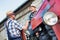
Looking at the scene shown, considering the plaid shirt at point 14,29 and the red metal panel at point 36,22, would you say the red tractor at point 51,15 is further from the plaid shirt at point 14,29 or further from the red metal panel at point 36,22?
the plaid shirt at point 14,29

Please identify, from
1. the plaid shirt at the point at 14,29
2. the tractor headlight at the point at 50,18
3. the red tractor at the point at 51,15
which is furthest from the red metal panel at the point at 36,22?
the plaid shirt at the point at 14,29

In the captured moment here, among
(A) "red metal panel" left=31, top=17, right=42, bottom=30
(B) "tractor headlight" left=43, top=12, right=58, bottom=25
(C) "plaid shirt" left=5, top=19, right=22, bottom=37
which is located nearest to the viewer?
(B) "tractor headlight" left=43, top=12, right=58, bottom=25

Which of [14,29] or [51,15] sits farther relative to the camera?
[14,29]

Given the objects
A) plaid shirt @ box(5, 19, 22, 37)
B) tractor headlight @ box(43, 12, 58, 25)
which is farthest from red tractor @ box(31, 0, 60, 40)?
plaid shirt @ box(5, 19, 22, 37)

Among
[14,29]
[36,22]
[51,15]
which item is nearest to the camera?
[51,15]

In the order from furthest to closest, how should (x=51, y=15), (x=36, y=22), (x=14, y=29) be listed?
(x=14, y=29) < (x=36, y=22) < (x=51, y=15)

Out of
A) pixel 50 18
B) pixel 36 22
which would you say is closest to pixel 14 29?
pixel 36 22

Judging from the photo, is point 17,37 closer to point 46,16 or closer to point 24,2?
point 46,16

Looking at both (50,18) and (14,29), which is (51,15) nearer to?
(50,18)

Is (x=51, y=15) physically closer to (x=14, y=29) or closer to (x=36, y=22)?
(x=36, y=22)

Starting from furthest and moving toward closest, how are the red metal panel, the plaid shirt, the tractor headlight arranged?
the plaid shirt, the red metal panel, the tractor headlight

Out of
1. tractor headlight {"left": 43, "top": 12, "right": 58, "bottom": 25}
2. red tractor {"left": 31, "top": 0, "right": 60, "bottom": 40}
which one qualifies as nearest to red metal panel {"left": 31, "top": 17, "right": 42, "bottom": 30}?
red tractor {"left": 31, "top": 0, "right": 60, "bottom": 40}

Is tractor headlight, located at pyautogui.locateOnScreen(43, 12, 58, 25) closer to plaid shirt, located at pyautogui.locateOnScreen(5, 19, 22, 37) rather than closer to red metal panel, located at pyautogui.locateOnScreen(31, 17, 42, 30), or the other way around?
red metal panel, located at pyautogui.locateOnScreen(31, 17, 42, 30)

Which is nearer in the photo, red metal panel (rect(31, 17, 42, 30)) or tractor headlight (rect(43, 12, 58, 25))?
tractor headlight (rect(43, 12, 58, 25))
